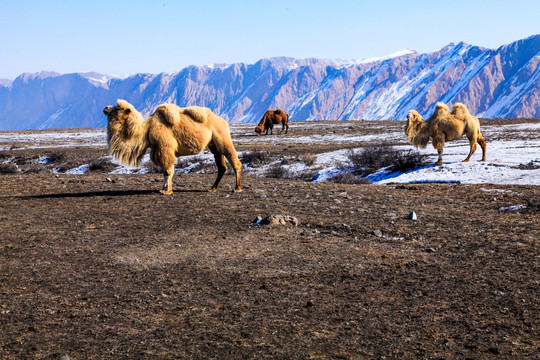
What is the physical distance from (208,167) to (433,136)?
8.59m

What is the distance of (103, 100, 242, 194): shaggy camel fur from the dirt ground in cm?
92

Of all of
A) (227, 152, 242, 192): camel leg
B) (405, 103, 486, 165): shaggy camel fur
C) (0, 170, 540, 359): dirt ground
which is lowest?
(0, 170, 540, 359): dirt ground

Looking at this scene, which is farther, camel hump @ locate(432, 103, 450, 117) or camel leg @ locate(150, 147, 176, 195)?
camel hump @ locate(432, 103, 450, 117)

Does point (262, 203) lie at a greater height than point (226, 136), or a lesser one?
lesser

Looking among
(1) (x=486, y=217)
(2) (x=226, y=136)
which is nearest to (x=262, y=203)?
(2) (x=226, y=136)

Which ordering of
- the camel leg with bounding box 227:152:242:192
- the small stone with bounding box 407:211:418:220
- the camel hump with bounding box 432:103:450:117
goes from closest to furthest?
the small stone with bounding box 407:211:418:220, the camel leg with bounding box 227:152:242:192, the camel hump with bounding box 432:103:450:117

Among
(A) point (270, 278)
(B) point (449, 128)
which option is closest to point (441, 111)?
(B) point (449, 128)

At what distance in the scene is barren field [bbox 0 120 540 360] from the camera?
13.4 ft

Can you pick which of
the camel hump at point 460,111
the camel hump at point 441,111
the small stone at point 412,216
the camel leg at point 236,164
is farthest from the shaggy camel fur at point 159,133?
the camel hump at point 460,111

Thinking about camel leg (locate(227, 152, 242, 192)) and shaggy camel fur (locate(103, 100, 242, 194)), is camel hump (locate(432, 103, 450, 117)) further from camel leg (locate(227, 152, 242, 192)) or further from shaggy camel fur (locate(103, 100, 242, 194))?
shaggy camel fur (locate(103, 100, 242, 194))

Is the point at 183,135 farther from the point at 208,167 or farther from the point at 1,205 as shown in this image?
the point at 208,167

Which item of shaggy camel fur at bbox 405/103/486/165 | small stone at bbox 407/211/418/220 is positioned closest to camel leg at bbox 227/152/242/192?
small stone at bbox 407/211/418/220

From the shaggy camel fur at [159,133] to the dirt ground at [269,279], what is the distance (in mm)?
917

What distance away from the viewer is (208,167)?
2033 cm
